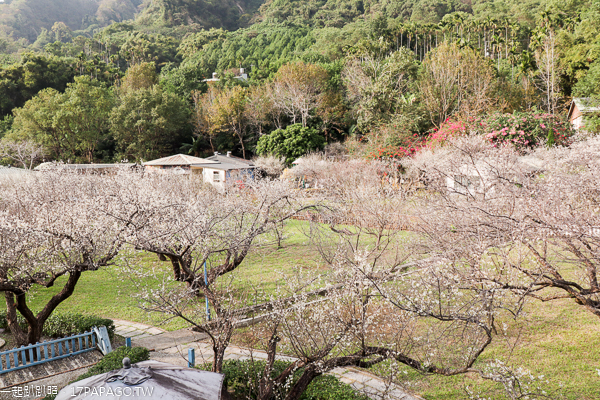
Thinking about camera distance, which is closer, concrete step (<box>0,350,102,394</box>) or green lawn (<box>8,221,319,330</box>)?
concrete step (<box>0,350,102,394</box>)

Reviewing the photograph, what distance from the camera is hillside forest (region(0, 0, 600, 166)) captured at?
2492 cm

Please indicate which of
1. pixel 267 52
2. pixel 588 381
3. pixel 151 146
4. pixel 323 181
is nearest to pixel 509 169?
pixel 588 381

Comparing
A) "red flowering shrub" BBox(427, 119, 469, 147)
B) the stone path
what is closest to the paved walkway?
the stone path

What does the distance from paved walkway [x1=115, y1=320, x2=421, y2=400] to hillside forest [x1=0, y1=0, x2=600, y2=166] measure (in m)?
14.1

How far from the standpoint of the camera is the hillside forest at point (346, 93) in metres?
24.9

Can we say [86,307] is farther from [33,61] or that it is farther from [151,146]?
[33,61]

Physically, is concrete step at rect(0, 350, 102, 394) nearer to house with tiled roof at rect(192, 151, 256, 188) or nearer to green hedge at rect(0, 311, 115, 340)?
green hedge at rect(0, 311, 115, 340)

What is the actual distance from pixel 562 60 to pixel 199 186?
89.5 ft

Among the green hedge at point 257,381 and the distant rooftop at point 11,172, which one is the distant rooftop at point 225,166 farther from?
the green hedge at point 257,381

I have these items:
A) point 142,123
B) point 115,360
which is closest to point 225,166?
point 142,123

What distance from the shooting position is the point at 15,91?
132 ft

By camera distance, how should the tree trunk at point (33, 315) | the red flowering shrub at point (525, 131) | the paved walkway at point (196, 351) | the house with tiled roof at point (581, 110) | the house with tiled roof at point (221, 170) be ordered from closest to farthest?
1. the paved walkway at point (196, 351)
2. the tree trunk at point (33, 315)
3. the house with tiled roof at point (581, 110)
4. the red flowering shrub at point (525, 131)
5. the house with tiled roof at point (221, 170)

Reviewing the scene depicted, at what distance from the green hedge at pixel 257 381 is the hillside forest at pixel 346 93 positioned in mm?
14865

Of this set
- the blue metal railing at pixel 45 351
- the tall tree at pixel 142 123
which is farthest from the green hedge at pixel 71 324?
the tall tree at pixel 142 123
